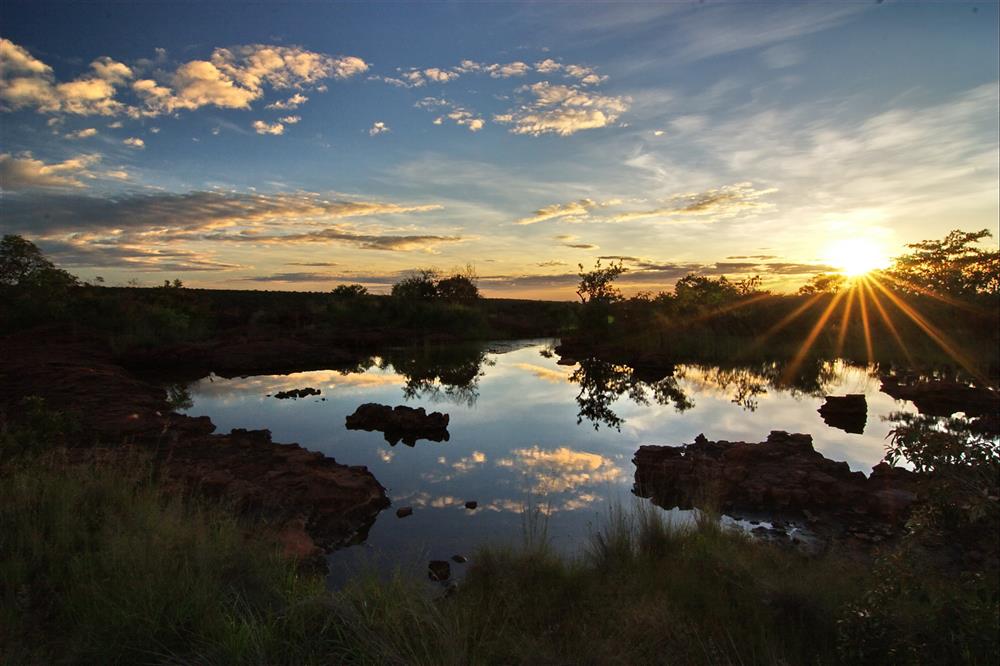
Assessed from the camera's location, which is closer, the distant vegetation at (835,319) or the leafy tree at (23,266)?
the leafy tree at (23,266)

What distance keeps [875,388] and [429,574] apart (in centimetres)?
2048

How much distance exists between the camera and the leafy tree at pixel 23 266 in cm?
2569

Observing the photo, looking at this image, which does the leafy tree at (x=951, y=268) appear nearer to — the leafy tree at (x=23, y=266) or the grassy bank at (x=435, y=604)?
the grassy bank at (x=435, y=604)

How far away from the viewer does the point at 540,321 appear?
57.3 meters

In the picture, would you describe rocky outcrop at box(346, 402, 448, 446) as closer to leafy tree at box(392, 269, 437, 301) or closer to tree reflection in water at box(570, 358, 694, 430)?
tree reflection in water at box(570, 358, 694, 430)

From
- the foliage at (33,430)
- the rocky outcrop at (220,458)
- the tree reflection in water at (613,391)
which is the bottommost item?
the tree reflection in water at (613,391)

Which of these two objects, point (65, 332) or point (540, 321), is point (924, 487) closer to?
point (65, 332)

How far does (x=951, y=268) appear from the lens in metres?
35.5

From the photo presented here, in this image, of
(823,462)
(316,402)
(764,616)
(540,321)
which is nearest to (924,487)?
(764,616)

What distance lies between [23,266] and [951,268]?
55.5m

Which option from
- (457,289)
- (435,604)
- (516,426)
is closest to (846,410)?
(516,426)

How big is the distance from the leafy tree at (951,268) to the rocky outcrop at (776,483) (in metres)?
31.6

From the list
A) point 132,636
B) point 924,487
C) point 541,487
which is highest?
point 924,487

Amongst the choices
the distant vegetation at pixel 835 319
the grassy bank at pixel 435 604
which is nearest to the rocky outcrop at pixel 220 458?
the grassy bank at pixel 435 604
